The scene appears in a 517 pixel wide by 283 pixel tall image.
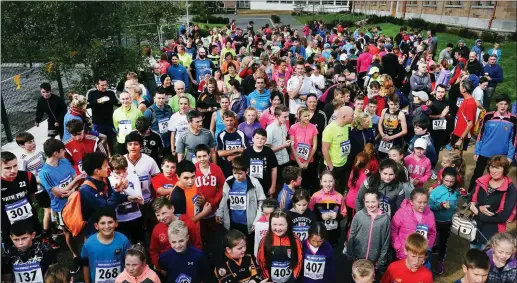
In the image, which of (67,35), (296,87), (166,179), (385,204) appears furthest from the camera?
(67,35)

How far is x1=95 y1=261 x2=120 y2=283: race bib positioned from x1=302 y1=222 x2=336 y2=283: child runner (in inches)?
74.4

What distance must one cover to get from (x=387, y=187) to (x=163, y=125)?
426 centimetres

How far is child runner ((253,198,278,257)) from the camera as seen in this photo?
4488mm

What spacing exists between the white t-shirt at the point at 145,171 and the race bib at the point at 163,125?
86.3 inches

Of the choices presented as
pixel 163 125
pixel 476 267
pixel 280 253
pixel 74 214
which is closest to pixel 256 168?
pixel 280 253

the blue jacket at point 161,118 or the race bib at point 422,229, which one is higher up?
the blue jacket at point 161,118

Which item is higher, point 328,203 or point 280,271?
point 328,203

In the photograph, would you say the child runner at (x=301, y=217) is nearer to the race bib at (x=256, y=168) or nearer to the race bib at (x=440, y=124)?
the race bib at (x=256, y=168)

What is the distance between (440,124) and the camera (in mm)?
7531

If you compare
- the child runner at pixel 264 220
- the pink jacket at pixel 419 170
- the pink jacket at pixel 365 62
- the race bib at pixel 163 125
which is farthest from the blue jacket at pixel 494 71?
the child runner at pixel 264 220

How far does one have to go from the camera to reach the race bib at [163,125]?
7.43m

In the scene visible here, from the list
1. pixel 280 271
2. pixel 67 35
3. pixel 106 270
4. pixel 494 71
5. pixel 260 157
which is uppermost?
pixel 67 35

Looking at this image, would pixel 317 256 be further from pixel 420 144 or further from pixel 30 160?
pixel 30 160

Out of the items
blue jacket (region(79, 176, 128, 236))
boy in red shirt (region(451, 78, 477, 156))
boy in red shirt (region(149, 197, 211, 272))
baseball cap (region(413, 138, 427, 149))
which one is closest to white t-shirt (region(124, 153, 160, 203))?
blue jacket (region(79, 176, 128, 236))
